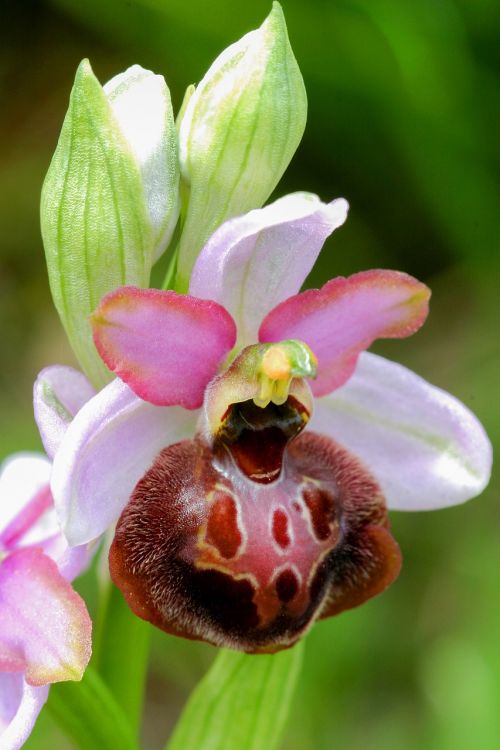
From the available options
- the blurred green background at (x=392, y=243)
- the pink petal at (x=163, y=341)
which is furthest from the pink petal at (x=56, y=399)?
the blurred green background at (x=392, y=243)

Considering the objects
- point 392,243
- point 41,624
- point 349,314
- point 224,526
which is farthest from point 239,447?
point 392,243

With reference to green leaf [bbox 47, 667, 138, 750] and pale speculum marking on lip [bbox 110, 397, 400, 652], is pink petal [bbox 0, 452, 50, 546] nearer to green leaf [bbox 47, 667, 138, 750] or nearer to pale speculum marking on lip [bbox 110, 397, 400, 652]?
green leaf [bbox 47, 667, 138, 750]

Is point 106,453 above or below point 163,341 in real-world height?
below

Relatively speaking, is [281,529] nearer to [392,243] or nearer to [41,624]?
[41,624]

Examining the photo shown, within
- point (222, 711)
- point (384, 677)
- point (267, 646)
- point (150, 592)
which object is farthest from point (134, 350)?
point (384, 677)

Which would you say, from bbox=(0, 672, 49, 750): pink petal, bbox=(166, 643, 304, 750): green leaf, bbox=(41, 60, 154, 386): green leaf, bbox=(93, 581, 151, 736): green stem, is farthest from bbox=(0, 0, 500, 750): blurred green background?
bbox=(41, 60, 154, 386): green leaf

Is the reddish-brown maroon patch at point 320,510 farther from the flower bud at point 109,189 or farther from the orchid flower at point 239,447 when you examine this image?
the flower bud at point 109,189
